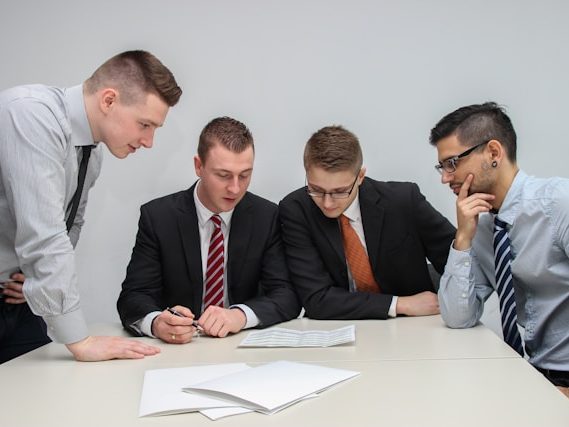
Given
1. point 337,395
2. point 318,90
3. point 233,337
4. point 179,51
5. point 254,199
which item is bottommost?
point 233,337

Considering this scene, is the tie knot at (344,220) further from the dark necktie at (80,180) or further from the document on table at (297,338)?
the dark necktie at (80,180)

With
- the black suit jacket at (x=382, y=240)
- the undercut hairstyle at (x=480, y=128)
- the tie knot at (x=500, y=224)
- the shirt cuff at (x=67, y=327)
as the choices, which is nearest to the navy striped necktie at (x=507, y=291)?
the tie knot at (x=500, y=224)

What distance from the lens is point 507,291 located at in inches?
78.8

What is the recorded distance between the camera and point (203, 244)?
2.52 meters

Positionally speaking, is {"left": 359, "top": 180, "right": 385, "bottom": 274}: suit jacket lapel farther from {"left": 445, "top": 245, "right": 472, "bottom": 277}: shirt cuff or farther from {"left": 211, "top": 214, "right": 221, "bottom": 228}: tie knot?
{"left": 211, "top": 214, "right": 221, "bottom": 228}: tie knot

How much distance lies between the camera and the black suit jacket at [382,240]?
2.49m

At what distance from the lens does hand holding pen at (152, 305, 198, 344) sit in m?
1.95

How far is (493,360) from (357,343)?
418 millimetres

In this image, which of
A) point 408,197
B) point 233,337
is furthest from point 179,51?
point 233,337

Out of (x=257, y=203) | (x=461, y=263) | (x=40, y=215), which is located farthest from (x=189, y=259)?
(x=461, y=263)

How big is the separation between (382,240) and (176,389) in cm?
128

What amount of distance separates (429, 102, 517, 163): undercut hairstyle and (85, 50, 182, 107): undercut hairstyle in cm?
99

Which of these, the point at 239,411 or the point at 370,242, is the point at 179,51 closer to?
the point at 370,242

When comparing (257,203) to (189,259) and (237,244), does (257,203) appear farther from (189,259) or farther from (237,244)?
(189,259)
